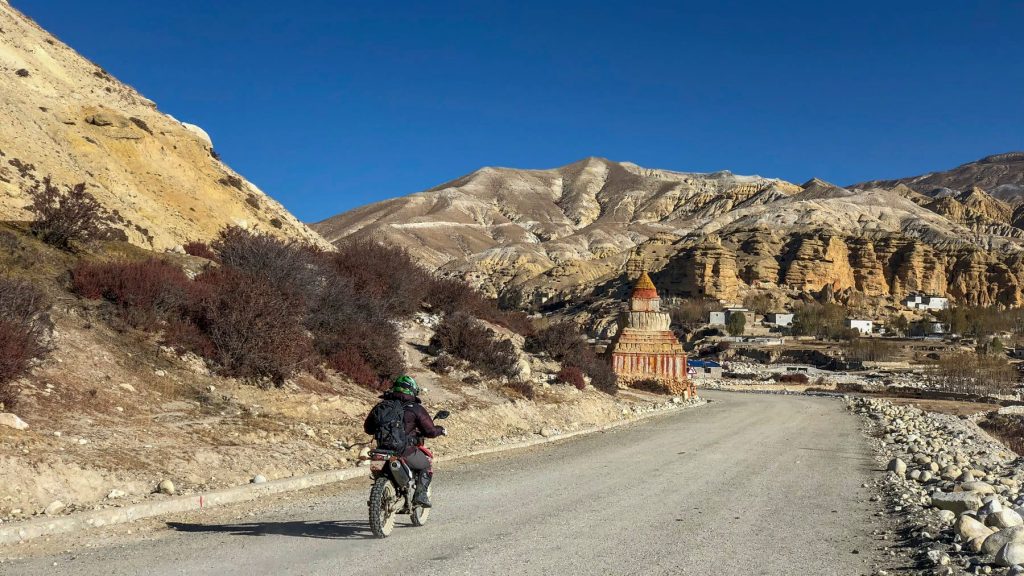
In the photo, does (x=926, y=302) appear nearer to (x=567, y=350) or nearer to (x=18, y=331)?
(x=567, y=350)

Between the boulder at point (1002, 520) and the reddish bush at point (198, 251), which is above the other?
the reddish bush at point (198, 251)

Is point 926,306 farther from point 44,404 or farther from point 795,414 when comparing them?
point 44,404

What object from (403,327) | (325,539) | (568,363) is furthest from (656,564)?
(568,363)

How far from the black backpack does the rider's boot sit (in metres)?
0.44

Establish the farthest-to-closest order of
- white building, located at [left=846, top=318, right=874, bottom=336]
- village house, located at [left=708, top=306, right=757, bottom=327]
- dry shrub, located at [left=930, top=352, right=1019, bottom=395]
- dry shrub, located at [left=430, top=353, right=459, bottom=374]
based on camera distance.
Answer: village house, located at [left=708, top=306, right=757, bottom=327] < white building, located at [left=846, top=318, right=874, bottom=336] < dry shrub, located at [left=930, top=352, right=1019, bottom=395] < dry shrub, located at [left=430, top=353, right=459, bottom=374]

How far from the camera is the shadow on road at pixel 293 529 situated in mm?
7954

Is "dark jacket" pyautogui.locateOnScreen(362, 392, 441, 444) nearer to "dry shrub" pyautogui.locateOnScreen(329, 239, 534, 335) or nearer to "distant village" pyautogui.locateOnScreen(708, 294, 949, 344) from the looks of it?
"dry shrub" pyautogui.locateOnScreen(329, 239, 534, 335)

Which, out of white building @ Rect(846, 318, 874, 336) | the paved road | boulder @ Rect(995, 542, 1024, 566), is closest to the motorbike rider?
the paved road

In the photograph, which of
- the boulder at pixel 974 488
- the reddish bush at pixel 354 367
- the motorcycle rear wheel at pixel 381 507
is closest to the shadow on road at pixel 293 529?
the motorcycle rear wheel at pixel 381 507

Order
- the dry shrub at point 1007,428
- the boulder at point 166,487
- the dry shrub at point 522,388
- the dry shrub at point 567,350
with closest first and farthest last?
the boulder at point 166,487 < the dry shrub at point 522,388 < the dry shrub at point 1007,428 < the dry shrub at point 567,350

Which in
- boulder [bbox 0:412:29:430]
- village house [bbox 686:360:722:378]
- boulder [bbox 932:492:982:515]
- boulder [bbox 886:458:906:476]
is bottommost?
village house [bbox 686:360:722:378]

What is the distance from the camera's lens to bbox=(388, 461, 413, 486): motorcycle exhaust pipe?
26.2 feet

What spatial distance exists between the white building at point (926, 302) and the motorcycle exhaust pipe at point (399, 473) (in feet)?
478

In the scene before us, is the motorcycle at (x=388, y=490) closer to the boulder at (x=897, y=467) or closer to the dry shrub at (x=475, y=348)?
the boulder at (x=897, y=467)
